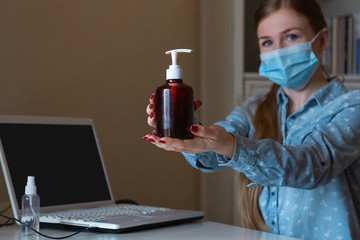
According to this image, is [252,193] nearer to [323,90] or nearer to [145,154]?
[323,90]

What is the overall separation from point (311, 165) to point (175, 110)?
16.4 inches

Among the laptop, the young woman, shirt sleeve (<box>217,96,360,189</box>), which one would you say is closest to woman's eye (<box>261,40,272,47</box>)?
the young woman

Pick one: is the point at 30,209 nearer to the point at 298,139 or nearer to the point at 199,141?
the point at 199,141

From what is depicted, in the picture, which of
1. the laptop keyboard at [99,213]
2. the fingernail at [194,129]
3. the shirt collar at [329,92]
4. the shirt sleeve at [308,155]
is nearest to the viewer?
the fingernail at [194,129]

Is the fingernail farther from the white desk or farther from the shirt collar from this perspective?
the shirt collar

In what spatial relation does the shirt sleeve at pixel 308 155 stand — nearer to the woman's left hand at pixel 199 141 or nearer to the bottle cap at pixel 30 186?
the woman's left hand at pixel 199 141

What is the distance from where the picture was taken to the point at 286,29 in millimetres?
1444

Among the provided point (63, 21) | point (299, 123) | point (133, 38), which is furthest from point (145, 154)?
point (299, 123)

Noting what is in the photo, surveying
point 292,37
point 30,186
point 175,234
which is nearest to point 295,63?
point 292,37

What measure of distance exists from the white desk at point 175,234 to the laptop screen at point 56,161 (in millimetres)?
120

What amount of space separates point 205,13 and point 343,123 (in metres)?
1.10

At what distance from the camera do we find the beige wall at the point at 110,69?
156cm

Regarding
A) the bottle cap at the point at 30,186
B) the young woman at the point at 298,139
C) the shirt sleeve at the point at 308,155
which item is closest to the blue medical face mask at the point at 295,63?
the young woman at the point at 298,139

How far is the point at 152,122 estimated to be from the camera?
37.5 inches
